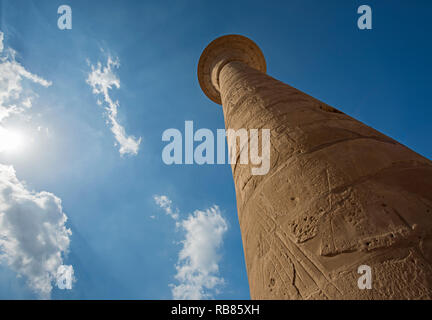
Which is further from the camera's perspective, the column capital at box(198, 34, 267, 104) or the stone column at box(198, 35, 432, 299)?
the column capital at box(198, 34, 267, 104)

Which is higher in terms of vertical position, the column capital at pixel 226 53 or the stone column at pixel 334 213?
the column capital at pixel 226 53

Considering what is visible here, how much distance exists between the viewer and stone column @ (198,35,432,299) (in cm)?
114

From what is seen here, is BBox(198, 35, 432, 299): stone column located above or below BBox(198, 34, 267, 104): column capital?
below

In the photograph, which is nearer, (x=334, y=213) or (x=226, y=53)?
(x=334, y=213)

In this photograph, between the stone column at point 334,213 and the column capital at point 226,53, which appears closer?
the stone column at point 334,213

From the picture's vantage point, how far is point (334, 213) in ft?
4.67

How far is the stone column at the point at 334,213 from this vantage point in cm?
114

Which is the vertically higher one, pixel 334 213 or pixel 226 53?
pixel 226 53

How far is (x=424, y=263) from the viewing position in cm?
106
